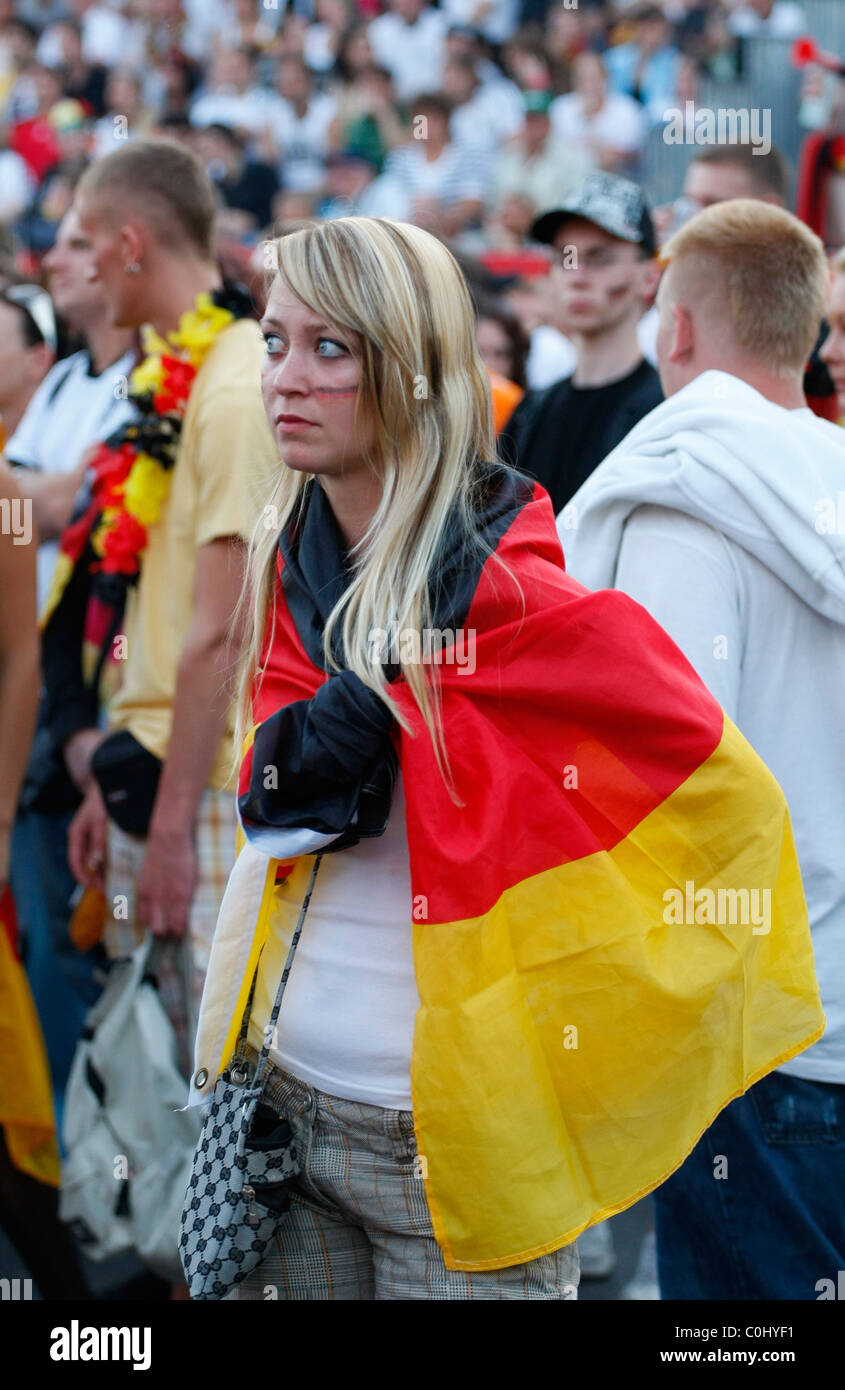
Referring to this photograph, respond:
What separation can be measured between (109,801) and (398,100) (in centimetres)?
946

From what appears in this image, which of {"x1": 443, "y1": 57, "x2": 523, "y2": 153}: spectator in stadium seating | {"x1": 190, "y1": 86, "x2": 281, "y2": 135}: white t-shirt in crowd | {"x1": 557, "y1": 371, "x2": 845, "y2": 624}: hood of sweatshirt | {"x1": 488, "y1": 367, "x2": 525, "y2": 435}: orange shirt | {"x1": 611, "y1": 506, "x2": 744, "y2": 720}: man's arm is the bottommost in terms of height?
{"x1": 611, "y1": 506, "x2": 744, "y2": 720}: man's arm

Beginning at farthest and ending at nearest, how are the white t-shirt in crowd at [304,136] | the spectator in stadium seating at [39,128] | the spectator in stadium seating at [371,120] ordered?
the spectator in stadium seating at [39,128], the white t-shirt in crowd at [304,136], the spectator in stadium seating at [371,120]

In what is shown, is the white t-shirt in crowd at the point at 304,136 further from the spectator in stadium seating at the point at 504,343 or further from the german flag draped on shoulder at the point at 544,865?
the german flag draped on shoulder at the point at 544,865

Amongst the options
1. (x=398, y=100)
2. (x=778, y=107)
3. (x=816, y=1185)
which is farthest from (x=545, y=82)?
(x=816, y=1185)

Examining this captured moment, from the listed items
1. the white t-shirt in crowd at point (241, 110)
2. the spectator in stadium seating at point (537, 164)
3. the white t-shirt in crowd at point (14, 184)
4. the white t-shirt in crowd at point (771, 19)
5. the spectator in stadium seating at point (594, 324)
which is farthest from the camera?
the white t-shirt in crowd at point (241, 110)

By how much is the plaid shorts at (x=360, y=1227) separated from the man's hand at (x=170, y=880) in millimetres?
1311

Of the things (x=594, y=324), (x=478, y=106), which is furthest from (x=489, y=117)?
(x=594, y=324)

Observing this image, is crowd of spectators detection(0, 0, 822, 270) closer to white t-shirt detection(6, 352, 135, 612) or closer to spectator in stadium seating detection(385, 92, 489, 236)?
spectator in stadium seating detection(385, 92, 489, 236)

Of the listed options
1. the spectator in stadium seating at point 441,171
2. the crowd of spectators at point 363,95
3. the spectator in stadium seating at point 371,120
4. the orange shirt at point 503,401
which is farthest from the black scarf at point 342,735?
the spectator in stadium seating at point 371,120

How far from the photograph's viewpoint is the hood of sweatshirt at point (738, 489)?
7.59ft

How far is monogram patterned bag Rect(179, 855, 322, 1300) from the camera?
1.87 metres

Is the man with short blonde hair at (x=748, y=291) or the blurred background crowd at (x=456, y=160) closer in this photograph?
the man with short blonde hair at (x=748, y=291)

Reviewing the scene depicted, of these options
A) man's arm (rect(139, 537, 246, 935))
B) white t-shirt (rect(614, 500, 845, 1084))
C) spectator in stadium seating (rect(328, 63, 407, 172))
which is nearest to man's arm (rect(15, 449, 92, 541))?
man's arm (rect(139, 537, 246, 935))
